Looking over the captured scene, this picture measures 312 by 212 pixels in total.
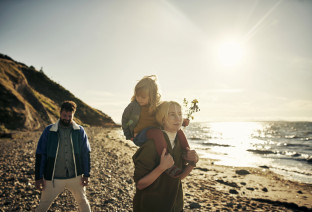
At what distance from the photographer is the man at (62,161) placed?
10.5 ft

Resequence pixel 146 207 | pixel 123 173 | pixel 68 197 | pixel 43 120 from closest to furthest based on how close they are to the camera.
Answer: pixel 146 207 < pixel 68 197 < pixel 123 173 < pixel 43 120

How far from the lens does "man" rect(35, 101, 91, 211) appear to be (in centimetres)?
319

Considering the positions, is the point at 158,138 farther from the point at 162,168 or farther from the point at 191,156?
the point at 191,156

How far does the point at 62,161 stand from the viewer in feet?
11.1

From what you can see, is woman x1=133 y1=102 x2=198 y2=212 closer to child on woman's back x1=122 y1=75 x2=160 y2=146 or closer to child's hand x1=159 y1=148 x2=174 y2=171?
child's hand x1=159 y1=148 x2=174 y2=171

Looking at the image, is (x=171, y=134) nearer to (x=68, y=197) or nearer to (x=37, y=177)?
(x=37, y=177)

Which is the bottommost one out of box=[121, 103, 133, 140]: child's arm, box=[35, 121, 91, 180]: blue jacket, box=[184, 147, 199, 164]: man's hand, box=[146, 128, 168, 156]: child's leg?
box=[35, 121, 91, 180]: blue jacket

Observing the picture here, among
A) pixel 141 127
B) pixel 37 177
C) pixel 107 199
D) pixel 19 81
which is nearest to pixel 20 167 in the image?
pixel 107 199

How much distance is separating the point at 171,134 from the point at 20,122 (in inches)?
1047

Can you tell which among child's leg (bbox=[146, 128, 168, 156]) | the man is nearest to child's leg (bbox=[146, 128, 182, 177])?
child's leg (bbox=[146, 128, 168, 156])

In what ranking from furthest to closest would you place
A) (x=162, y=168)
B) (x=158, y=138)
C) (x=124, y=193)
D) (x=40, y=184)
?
(x=124, y=193) → (x=40, y=184) → (x=158, y=138) → (x=162, y=168)

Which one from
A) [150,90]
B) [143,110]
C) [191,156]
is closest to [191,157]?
[191,156]

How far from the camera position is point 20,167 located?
8570 millimetres

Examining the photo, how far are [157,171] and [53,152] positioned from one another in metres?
2.66
